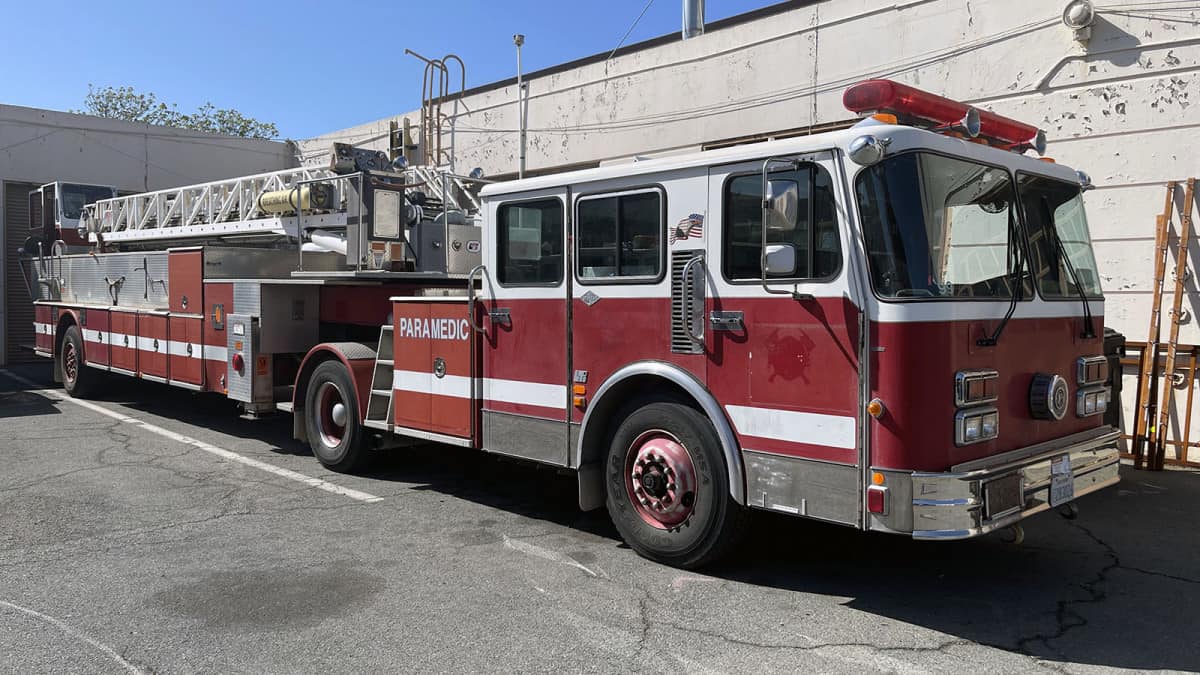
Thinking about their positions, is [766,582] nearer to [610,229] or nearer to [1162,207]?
[610,229]

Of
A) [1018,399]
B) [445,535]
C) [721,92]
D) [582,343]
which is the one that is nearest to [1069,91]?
[721,92]

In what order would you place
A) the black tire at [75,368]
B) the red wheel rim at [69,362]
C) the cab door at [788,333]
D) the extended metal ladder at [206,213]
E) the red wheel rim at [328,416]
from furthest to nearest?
the red wheel rim at [69,362]
the black tire at [75,368]
the extended metal ladder at [206,213]
the red wheel rim at [328,416]
the cab door at [788,333]

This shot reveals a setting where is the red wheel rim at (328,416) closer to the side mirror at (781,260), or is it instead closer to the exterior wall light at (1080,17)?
the side mirror at (781,260)

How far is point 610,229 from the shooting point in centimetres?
559

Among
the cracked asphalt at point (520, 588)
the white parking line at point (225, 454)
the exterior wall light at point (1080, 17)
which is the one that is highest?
the exterior wall light at point (1080, 17)

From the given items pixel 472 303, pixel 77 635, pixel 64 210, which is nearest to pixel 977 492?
pixel 472 303

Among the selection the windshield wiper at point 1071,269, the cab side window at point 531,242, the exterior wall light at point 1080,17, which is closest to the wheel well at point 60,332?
the cab side window at point 531,242

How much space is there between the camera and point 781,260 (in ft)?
14.9

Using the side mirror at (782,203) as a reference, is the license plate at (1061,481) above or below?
below

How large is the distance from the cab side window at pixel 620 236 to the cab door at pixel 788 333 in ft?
1.50

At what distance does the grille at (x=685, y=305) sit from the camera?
5055mm

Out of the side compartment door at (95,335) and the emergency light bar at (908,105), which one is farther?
the side compartment door at (95,335)

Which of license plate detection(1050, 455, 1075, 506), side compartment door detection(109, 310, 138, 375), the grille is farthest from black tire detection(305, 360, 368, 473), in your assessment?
license plate detection(1050, 455, 1075, 506)

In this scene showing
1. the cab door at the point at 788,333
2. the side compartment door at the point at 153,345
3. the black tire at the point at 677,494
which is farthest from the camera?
the side compartment door at the point at 153,345
